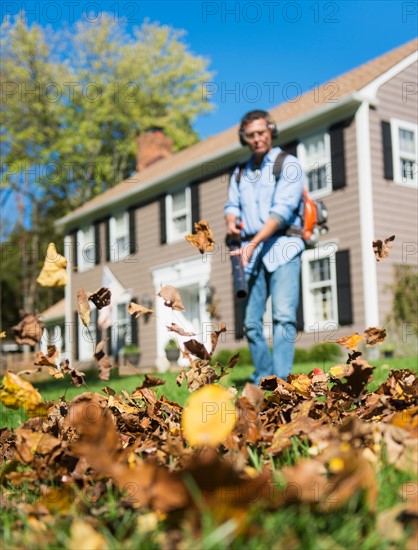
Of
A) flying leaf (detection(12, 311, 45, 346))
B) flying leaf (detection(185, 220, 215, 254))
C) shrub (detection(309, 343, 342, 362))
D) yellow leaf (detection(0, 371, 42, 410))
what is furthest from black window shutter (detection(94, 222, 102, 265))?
yellow leaf (detection(0, 371, 42, 410))

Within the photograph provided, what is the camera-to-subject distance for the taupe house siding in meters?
12.4

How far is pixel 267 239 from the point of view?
4.71 meters

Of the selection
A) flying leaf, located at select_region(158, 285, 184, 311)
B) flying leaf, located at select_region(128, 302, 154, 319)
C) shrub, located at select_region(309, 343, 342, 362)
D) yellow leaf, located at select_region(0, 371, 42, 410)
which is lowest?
shrub, located at select_region(309, 343, 342, 362)

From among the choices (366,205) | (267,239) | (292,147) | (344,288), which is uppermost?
(292,147)

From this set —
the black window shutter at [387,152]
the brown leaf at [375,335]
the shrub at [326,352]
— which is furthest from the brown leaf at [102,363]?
the black window shutter at [387,152]

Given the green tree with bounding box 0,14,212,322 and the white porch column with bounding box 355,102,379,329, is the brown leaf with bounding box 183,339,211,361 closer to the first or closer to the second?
the white porch column with bounding box 355,102,379,329

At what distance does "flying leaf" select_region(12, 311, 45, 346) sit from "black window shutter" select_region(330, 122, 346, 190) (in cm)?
1090

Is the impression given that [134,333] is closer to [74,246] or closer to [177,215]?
[177,215]

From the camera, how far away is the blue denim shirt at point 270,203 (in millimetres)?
4672

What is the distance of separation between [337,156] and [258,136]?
8327 mm

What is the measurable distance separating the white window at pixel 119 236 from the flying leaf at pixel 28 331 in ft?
55.8

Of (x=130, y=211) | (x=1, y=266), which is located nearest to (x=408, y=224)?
(x=130, y=211)

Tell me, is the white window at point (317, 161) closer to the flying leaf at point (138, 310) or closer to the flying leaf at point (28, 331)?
the flying leaf at point (138, 310)

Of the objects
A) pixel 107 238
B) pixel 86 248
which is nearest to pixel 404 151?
pixel 107 238
